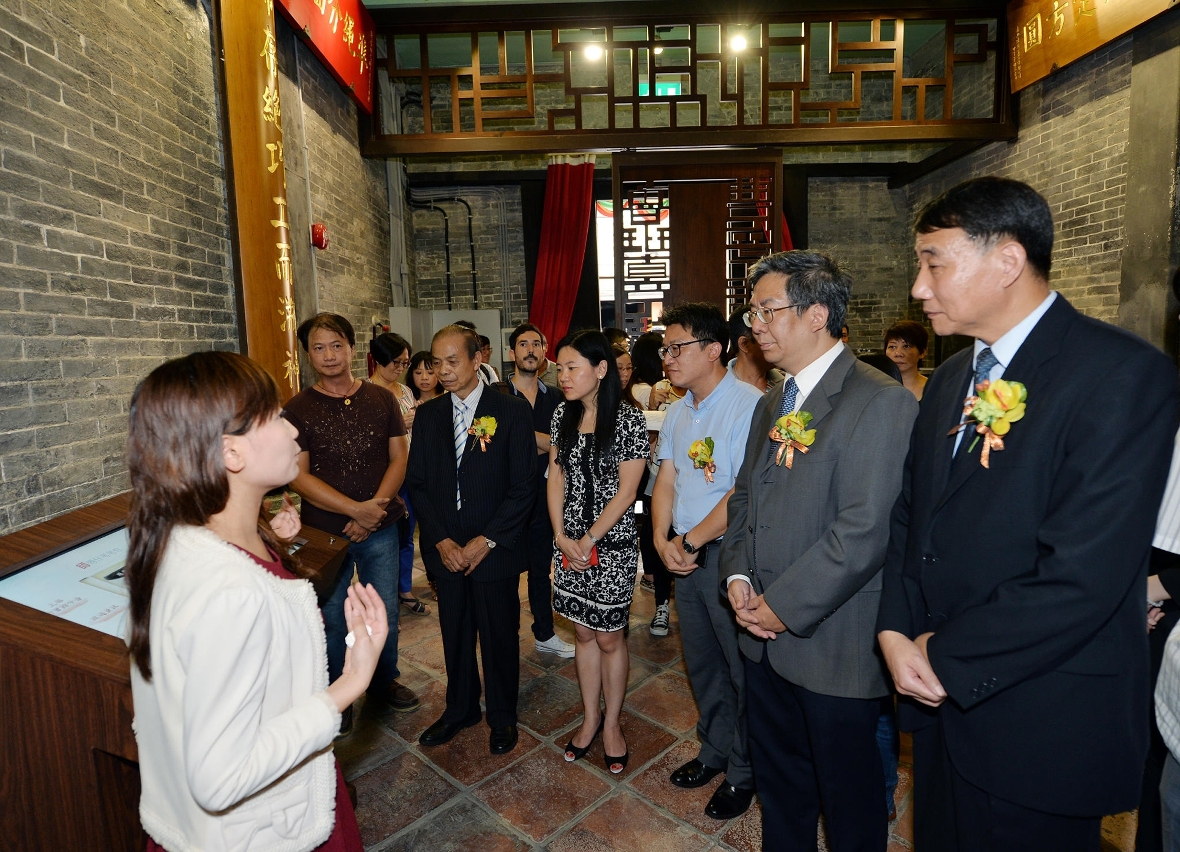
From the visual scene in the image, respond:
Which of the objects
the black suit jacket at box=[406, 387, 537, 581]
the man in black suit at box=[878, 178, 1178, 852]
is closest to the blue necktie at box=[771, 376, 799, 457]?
the man in black suit at box=[878, 178, 1178, 852]

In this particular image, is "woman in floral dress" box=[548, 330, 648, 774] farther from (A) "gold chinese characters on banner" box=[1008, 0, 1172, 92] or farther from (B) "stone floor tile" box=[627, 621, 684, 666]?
(A) "gold chinese characters on banner" box=[1008, 0, 1172, 92]

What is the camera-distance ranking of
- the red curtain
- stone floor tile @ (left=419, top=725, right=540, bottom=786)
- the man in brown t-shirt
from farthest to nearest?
the red curtain → the man in brown t-shirt → stone floor tile @ (left=419, top=725, right=540, bottom=786)

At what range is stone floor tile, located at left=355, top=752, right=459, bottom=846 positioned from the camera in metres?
2.32

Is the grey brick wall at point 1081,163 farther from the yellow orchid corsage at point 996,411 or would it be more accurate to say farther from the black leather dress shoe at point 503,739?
the black leather dress shoe at point 503,739

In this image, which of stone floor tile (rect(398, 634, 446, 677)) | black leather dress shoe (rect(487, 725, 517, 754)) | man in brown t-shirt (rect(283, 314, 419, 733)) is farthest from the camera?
stone floor tile (rect(398, 634, 446, 677))

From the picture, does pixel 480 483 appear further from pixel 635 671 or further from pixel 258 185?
pixel 258 185

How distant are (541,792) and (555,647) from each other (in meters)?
1.22

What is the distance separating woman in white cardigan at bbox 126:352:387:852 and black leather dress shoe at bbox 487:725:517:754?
163 cm

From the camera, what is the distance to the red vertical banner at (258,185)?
3.57 m

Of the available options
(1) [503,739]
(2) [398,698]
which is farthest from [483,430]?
(2) [398,698]

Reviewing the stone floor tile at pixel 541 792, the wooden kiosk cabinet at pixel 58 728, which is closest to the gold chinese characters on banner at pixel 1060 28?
the stone floor tile at pixel 541 792

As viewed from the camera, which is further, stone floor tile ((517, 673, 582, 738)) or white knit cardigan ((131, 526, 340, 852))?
stone floor tile ((517, 673, 582, 738))

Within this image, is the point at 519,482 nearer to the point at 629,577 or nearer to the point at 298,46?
the point at 629,577

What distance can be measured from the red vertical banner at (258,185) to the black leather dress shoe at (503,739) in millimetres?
2263
